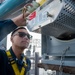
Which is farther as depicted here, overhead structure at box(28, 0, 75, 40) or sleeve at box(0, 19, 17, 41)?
sleeve at box(0, 19, 17, 41)

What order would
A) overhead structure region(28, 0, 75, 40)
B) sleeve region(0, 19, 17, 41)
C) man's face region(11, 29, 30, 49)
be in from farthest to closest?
man's face region(11, 29, 30, 49), sleeve region(0, 19, 17, 41), overhead structure region(28, 0, 75, 40)

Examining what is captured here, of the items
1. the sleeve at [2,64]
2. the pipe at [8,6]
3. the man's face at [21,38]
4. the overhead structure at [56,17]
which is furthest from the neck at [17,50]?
the overhead structure at [56,17]

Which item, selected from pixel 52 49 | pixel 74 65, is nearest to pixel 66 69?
pixel 74 65

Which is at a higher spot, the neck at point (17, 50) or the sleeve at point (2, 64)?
the neck at point (17, 50)

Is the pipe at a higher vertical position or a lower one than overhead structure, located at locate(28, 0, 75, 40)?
higher

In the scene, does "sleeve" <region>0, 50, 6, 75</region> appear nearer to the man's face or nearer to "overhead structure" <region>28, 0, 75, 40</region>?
the man's face

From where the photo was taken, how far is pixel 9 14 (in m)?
1.30

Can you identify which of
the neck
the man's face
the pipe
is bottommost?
the neck

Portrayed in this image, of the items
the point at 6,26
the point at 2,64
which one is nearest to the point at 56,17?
the point at 6,26

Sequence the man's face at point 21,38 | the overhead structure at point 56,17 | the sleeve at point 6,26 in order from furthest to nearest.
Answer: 1. the man's face at point 21,38
2. the sleeve at point 6,26
3. the overhead structure at point 56,17

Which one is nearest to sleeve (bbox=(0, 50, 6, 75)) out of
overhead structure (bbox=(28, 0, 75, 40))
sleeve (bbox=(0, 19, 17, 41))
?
sleeve (bbox=(0, 19, 17, 41))

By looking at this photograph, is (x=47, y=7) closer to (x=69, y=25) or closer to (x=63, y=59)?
(x=69, y=25)

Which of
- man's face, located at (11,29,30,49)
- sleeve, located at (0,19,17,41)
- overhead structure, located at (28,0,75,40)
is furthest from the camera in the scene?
man's face, located at (11,29,30,49)

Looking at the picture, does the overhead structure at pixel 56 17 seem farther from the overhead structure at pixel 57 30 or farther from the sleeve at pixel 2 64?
the sleeve at pixel 2 64
